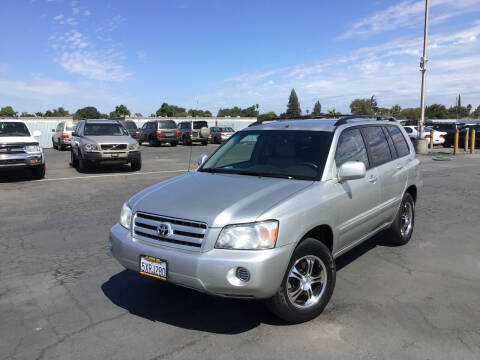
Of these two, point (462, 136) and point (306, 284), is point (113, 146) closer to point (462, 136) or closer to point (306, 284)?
point (306, 284)

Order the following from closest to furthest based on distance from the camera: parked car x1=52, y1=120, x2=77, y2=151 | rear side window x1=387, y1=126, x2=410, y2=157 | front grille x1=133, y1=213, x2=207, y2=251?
front grille x1=133, y1=213, x2=207, y2=251, rear side window x1=387, y1=126, x2=410, y2=157, parked car x1=52, y1=120, x2=77, y2=151

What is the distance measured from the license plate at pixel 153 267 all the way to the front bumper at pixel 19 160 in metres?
9.75

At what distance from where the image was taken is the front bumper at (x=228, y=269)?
9.95 ft

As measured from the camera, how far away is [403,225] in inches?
224

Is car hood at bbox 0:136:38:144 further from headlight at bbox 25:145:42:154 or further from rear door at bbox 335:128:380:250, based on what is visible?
rear door at bbox 335:128:380:250

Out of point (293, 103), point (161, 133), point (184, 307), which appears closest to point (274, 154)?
point (184, 307)

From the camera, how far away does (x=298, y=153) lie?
429 cm

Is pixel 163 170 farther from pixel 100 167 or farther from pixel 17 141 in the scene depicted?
pixel 17 141

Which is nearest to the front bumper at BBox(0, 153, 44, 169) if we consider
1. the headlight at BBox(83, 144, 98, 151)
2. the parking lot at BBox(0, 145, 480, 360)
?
the headlight at BBox(83, 144, 98, 151)

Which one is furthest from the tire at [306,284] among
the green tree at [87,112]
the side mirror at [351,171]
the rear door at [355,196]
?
the green tree at [87,112]

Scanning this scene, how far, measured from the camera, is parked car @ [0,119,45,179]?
11.4m

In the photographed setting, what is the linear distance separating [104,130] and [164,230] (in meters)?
12.2

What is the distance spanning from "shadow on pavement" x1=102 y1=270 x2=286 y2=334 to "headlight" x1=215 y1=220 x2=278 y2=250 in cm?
79

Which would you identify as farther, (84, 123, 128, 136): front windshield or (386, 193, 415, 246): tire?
(84, 123, 128, 136): front windshield
